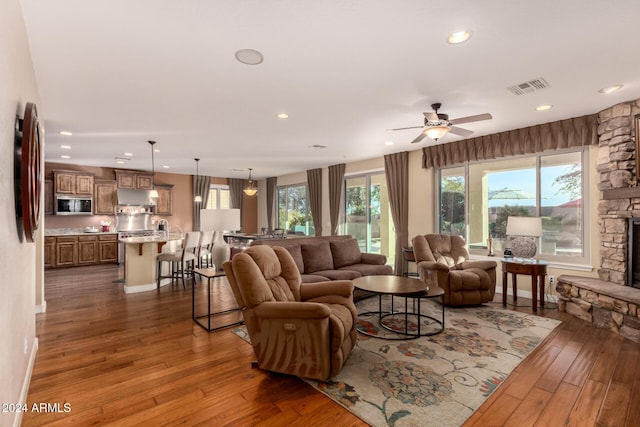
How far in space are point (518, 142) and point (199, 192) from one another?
8.75m

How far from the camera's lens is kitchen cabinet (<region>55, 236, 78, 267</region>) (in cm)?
753

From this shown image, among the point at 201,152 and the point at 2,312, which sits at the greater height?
the point at 201,152

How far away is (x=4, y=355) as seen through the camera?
163cm

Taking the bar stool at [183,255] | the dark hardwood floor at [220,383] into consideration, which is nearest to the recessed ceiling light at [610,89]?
the dark hardwood floor at [220,383]

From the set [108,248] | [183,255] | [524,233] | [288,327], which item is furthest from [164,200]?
[524,233]

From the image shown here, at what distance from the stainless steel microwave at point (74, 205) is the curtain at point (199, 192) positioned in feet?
8.98

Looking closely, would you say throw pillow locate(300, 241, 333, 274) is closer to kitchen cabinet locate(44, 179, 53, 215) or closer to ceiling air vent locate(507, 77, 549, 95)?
→ ceiling air vent locate(507, 77, 549, 95)

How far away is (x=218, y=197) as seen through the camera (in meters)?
10.8

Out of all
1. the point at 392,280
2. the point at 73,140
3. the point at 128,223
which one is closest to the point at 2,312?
the point at 392,280

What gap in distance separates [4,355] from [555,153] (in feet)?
21.2

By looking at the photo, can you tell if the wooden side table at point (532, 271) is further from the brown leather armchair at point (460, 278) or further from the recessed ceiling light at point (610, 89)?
the recessed ceiling light at point (610, 89)

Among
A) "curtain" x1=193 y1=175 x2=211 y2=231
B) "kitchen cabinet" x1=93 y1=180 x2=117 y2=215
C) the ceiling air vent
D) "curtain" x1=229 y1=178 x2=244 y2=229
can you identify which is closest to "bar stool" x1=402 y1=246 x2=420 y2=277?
the ceiling air vent

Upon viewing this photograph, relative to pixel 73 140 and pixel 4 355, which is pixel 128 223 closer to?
pixel 73 140

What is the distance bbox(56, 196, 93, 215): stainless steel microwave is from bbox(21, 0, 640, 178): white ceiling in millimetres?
3726
